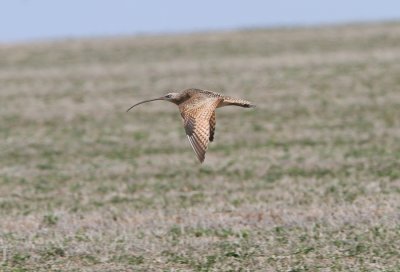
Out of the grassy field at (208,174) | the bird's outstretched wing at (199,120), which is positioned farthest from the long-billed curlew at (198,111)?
the grassy field at (208,174)

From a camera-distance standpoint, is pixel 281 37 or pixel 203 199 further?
pixel 281 37

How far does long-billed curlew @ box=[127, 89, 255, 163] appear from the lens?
10828 millimetres

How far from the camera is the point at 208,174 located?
62.0 ft

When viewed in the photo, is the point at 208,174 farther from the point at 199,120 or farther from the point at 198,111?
the point at 199,120

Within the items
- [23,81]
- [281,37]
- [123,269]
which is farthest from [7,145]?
[281,37]

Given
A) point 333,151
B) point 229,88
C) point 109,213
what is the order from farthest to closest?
point 229,88, point 333,151, point 109,213

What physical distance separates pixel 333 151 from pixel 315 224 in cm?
756

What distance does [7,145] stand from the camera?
23.7 m

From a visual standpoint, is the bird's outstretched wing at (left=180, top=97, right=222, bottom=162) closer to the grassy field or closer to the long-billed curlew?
the long-billed curlew

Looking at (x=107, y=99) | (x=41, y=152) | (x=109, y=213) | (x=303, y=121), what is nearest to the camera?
(x=109, y=213)

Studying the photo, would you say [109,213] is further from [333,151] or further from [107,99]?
[107,99]

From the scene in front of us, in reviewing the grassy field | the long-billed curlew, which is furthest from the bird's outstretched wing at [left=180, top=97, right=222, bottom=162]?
the grassy field

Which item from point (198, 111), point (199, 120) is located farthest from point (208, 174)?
point (199, 120)

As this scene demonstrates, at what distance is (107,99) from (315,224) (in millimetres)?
20659
